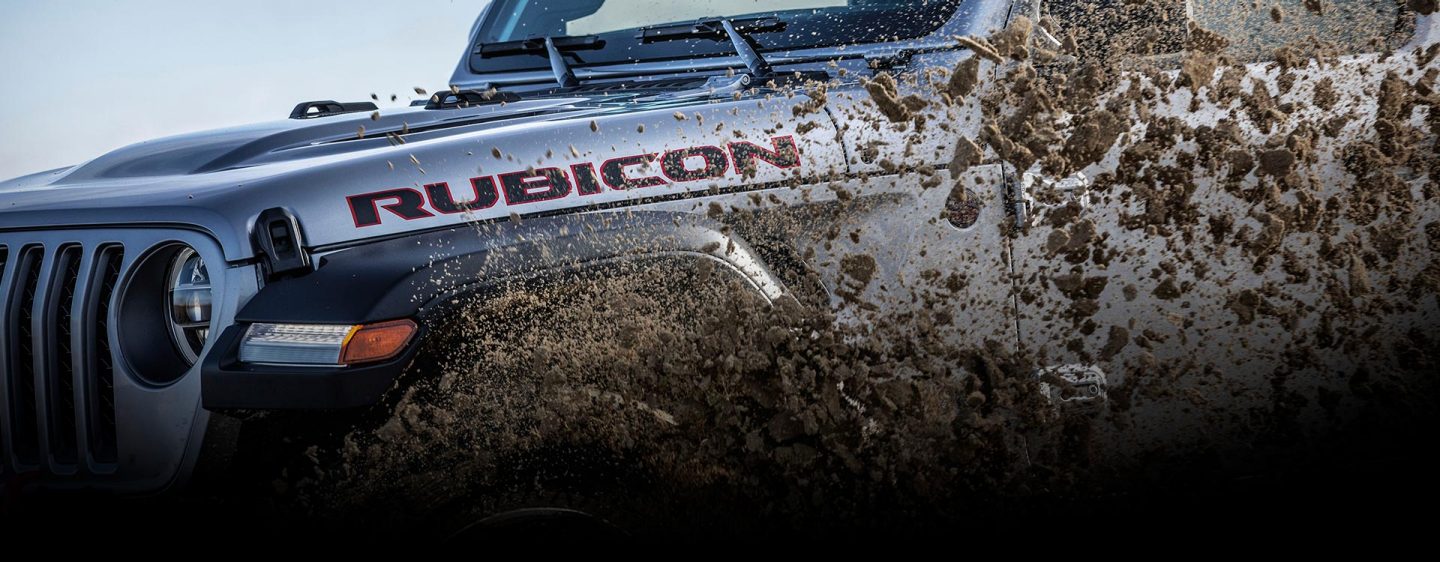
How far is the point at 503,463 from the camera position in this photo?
2.32 m

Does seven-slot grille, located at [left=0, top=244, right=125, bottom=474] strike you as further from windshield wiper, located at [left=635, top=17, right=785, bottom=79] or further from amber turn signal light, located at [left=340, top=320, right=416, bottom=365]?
windshield wiper, located at [left=635, top=17, right=785, bottom=79]

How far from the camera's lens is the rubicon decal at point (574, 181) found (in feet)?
7.83

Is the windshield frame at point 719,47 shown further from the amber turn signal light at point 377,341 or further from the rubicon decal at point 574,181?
the amber turn signal light at point 377,341

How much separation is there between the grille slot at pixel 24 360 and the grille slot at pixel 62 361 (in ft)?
0.14

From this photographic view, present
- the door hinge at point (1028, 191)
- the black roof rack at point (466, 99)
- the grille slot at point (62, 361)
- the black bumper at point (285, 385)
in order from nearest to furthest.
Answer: the black bumper at point (285, 385), the grille slot at point (62, 361), the door hinge at point (1028, 191), the black roof rack at point (466, 99)

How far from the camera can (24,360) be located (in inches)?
99.3

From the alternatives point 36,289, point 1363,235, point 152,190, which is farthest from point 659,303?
point 1363,235

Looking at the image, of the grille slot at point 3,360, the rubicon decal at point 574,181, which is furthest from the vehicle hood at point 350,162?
the grille slot at point 3,360

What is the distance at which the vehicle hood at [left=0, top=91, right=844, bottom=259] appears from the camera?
2318 millimetres

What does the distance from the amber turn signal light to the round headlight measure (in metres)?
0.32

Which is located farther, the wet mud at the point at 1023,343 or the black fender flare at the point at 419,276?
the wet mud at the point at 1023,343

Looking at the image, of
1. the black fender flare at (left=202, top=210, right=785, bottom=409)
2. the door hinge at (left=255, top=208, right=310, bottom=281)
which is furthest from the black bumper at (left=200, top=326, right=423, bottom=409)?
the door hinge at (left=255, top=208, right=310, bottom=281)

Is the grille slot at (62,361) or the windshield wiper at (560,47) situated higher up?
the windshield wiper at (560,47)

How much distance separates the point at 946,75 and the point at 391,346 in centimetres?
138
